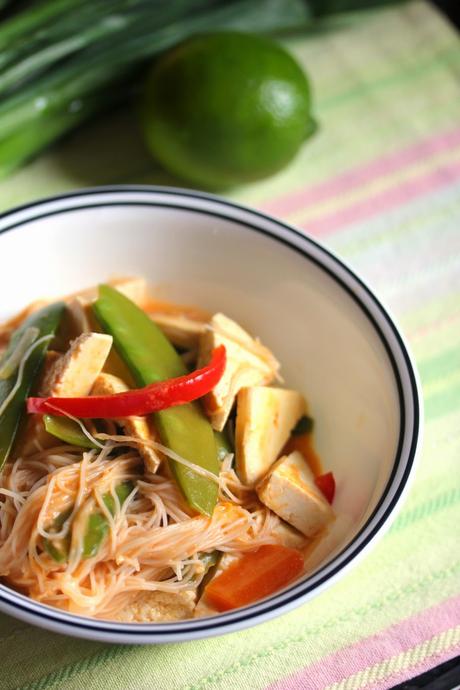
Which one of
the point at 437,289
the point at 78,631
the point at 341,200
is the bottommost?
the point at 437,289

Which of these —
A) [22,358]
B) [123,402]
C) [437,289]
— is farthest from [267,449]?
[437,289]

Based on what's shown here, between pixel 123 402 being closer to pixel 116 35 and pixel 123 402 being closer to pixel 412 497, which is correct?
pixel 412 497

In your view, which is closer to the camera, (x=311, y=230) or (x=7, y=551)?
(x=7, y=551)

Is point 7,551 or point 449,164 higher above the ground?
point 7,551

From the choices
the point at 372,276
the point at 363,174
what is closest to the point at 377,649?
the point at 372,276

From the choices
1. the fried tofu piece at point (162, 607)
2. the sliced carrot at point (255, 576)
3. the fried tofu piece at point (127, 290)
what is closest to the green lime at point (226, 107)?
the fried tofu piece at point (127, 290)

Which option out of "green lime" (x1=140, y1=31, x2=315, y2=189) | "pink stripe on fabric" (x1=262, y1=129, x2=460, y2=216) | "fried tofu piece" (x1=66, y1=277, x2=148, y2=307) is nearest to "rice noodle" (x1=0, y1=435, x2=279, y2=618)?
"fried tofu piece" (x1=66, y1=277, x2=148, y2=307)

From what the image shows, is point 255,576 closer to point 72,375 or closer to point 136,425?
point 136,425

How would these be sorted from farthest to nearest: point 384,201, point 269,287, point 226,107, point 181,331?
point 384,201, point 226,107, point 269,287, point 181,331
